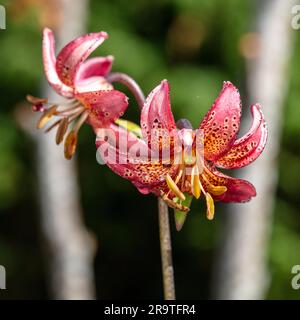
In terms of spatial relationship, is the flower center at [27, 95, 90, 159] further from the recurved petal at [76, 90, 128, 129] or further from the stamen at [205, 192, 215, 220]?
the stamen at [205, 192, 215, 220]

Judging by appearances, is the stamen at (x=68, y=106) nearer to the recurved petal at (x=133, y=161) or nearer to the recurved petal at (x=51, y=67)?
the recurved petal at (x=51, y=67)

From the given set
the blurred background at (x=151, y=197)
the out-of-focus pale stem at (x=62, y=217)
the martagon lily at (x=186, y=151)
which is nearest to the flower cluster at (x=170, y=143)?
the martagon lily at (x=186, y=151)

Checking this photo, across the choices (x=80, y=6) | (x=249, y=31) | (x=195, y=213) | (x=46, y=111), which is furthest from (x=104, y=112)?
(x=195, y=213)

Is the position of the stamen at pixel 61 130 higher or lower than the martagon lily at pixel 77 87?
lower

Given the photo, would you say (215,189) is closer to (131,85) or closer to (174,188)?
(174,188)

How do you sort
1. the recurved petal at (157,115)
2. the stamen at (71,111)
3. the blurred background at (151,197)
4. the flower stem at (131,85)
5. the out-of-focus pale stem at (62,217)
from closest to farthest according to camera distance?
the recurved petal at (157,115)
the flower stem at (131,85)
the stamen at (71,111)
the blurred background at (151,197)
the out-of-focus pale stem at (62,217)

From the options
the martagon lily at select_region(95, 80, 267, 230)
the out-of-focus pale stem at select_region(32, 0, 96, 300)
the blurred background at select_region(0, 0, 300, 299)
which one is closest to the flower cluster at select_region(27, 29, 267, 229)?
the martagon lily at select_region(95, 80, 267, 230)
